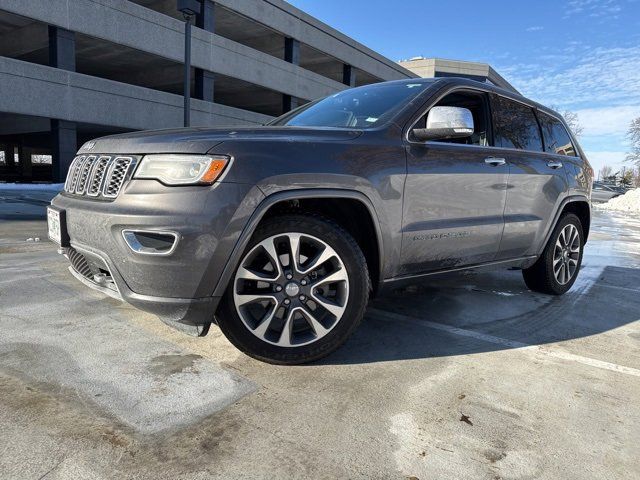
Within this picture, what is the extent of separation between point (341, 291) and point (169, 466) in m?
1.27

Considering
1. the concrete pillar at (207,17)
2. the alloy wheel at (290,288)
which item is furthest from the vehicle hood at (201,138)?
the concrete pillar at (207,17)

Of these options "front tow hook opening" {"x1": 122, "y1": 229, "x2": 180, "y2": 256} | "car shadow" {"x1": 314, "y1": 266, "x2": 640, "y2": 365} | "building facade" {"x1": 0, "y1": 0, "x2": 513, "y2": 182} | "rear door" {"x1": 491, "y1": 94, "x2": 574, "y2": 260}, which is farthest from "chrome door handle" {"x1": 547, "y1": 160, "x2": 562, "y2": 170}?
"building facade" {"x1": 0, "y1": 0, "x2": 513, "y2": 182}

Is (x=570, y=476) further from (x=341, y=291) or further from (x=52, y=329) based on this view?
(x=52, y=329)

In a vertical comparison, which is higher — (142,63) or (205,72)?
(142,63)

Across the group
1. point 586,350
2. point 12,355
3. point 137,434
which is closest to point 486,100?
point 586,350

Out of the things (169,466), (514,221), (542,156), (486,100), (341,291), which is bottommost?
(169,466)

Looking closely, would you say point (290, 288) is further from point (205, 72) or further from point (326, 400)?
point (205, 72)

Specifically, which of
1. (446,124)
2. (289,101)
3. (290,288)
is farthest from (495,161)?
(289,101)

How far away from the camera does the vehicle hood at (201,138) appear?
7.57ft

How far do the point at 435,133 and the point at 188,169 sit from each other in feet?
5.06

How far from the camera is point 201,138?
236 centimetres

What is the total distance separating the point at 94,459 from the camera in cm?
174

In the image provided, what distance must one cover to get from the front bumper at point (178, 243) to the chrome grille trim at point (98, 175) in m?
0.24

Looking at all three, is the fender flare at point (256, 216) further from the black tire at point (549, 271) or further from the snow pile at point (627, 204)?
the snow pile at point (627, 204)
